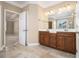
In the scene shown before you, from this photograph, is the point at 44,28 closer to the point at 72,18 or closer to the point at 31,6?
the point at 31,6

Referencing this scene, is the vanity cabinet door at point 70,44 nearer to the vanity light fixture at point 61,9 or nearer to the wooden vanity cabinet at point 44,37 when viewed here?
the wooden vanity cabinet at point 44,37

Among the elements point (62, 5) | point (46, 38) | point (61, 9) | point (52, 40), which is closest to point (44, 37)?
point (46, 38)

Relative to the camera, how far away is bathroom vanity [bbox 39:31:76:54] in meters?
3.26

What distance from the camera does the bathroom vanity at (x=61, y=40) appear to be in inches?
128

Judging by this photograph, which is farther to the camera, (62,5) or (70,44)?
(62,5)

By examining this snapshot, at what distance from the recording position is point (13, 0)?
4508 millimetres

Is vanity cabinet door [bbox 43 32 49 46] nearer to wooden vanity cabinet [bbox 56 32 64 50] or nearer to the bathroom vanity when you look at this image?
the bathroom vanity

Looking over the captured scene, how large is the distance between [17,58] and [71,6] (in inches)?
126

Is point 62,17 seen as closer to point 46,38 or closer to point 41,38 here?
point 46,38

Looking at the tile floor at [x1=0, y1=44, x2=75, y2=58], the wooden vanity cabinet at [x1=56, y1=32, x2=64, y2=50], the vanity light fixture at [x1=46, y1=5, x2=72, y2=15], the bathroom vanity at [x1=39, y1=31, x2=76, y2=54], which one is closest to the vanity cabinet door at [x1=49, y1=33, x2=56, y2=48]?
the bathroom vanity at [x1=39, y1=31, x2=76, y2=54]

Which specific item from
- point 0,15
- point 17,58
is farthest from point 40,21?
point 17,58

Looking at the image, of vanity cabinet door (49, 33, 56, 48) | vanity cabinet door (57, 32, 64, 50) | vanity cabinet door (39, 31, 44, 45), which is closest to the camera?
vanity cabinet door (57, 32, 64, 50)

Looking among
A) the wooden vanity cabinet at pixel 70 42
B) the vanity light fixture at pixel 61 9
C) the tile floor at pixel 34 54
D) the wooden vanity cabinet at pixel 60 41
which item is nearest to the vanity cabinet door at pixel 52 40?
the wooden vanity cabinet at pixel 60 41

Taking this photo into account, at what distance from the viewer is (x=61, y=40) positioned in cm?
372
